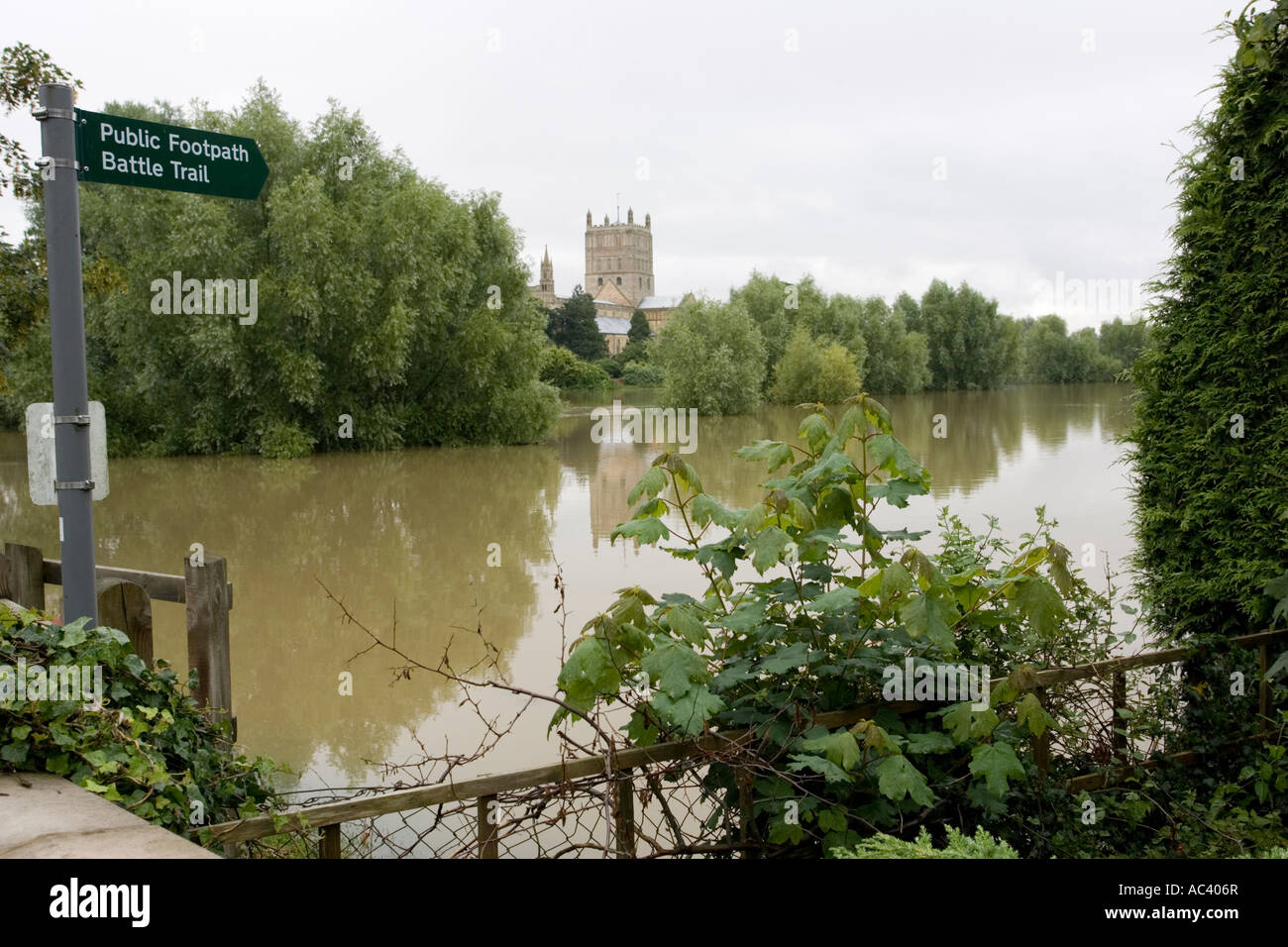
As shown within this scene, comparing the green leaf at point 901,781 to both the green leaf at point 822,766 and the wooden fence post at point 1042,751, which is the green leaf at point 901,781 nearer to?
the green leaf at point 822,766

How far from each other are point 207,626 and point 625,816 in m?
2.00

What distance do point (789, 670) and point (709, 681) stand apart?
1.44 ft

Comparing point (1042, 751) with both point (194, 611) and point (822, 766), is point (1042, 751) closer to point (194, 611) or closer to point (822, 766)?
point (822, 766)

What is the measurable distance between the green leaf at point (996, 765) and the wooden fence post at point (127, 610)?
3.18 metres

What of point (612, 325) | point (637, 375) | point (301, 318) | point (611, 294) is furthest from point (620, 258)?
point (301, 318)

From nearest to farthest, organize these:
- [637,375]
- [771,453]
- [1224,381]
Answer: [771,453], [1224,381], [637,375]

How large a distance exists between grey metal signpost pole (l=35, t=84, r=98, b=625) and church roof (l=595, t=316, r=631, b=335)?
11597 cm

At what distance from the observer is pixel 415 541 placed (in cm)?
1600

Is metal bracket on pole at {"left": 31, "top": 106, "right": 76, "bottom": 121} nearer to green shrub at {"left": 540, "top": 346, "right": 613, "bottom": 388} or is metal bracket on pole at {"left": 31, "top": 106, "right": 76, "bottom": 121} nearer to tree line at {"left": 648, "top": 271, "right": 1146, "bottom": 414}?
tree line at {"left": 648, "top": 271, "right": 1146, "bottom": 414}

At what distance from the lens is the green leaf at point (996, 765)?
10.8 ft

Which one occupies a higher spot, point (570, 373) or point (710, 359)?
point (570, 373)

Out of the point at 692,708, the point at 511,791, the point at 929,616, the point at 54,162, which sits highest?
the point at 54,162
